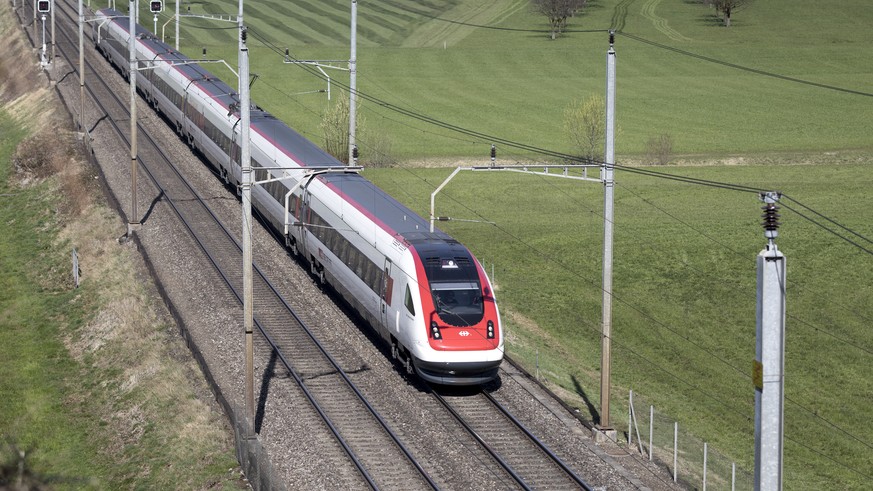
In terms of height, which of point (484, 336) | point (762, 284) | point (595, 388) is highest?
point (762, 284)

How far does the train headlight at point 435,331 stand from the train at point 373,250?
0.08 ft

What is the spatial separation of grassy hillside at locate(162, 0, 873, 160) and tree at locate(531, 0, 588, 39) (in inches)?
75.7

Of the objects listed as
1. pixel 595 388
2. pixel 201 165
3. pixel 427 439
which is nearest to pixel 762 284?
pixel 427 439

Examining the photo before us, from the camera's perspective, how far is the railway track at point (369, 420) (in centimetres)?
2472

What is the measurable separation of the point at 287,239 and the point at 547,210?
863 inches

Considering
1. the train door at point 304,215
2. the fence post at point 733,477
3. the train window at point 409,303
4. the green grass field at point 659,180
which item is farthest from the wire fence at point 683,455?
the train door at point 304,215

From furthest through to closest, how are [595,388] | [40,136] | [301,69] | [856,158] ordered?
[301,69] → [856,158] → [40,136] → [595,388]

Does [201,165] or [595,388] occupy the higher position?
[201,165]

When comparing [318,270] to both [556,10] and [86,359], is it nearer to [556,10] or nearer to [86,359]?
[86,359]

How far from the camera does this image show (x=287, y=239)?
137 feet

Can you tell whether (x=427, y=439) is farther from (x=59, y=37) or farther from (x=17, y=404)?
(x=59, y=37)

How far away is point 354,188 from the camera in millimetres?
37031

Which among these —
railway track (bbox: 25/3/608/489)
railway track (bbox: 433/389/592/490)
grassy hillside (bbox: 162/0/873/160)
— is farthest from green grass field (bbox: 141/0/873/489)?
railway track (bbox: 25/3/608/489)

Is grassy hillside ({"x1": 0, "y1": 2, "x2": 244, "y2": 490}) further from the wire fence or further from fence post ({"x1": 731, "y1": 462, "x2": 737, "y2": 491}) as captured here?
fence post ({"x1": 731, "y1": 462, "x2": 737, "y2": 491})
